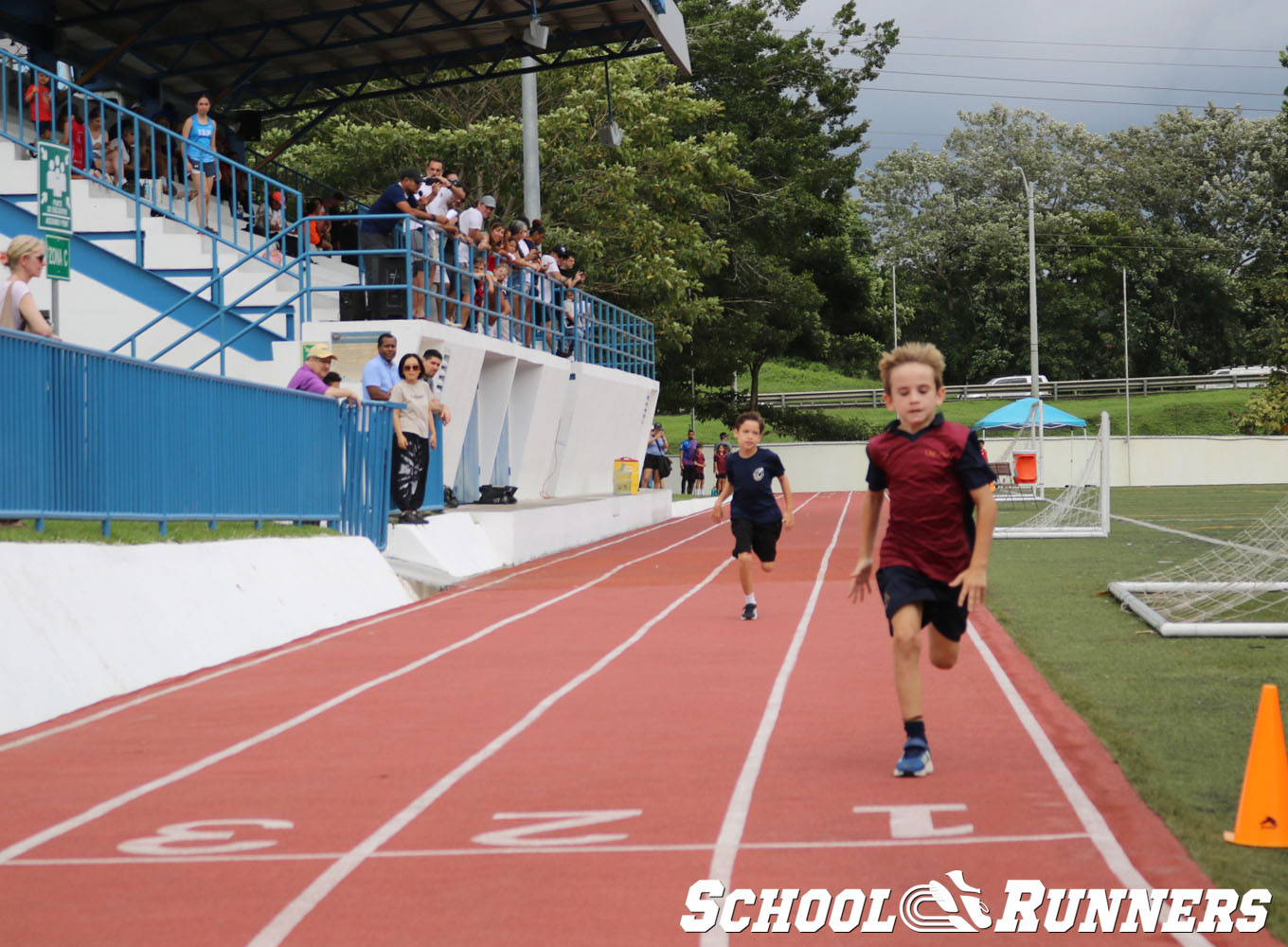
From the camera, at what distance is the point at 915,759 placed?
739 cm

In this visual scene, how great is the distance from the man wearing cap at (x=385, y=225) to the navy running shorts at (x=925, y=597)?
1467cm

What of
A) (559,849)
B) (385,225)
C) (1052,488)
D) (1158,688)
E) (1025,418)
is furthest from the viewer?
(1052,488)

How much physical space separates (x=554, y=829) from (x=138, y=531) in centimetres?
719

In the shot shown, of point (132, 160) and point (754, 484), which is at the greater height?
point (132, 160)

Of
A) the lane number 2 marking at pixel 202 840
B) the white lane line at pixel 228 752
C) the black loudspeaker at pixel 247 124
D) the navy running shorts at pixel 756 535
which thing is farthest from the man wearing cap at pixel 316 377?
the black loudspeaker at pixel 247 124

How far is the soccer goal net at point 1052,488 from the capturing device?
2551 centimetres

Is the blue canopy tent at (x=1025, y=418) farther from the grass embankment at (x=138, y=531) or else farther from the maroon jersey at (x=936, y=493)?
the maroon jersey at (x=936, y=493)

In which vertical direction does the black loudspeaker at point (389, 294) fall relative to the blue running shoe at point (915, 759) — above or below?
above

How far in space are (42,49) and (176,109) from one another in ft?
15.6

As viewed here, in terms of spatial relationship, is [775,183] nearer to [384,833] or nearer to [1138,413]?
[1138,413]

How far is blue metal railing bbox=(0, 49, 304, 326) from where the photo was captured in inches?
828

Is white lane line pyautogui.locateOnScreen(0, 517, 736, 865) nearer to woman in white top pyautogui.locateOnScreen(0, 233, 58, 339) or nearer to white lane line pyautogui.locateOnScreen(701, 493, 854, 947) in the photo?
white lane line pyautogui.locateOnScreen(701, 493, 854, 947)

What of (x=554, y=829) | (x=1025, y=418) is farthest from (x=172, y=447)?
(x=1025, y=418)

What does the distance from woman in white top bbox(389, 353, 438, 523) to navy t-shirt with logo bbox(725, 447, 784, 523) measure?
16.4 feet
